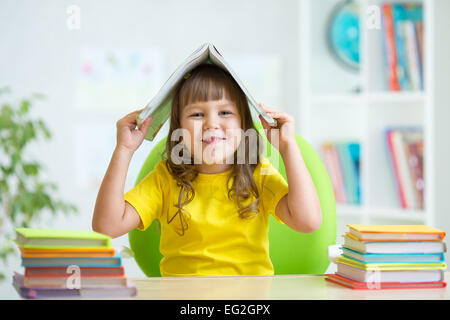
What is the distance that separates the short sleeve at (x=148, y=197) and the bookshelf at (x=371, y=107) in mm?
1569

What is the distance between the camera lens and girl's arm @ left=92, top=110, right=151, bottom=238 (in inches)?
43.1

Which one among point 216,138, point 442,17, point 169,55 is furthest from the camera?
point 169,55

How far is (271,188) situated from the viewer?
4.05ft

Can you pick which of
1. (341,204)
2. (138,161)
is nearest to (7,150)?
(138,161)

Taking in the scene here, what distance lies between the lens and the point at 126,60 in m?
3.21

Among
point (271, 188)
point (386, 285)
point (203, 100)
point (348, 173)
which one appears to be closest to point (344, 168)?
point (348, 173)

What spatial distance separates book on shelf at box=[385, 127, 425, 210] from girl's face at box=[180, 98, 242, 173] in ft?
5.03

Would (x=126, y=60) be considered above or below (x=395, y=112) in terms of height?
above

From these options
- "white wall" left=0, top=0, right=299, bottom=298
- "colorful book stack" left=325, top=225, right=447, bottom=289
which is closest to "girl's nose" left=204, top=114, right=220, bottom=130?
"colorful book stack" left=325, top=225, right=447, bottom=289

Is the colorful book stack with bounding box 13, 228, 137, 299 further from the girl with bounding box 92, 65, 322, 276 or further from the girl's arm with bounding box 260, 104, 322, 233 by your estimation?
the girl's arm with bounding box 260, 104, 322, 233

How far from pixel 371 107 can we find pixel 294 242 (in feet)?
4.84

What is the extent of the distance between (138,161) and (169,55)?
0.66 m

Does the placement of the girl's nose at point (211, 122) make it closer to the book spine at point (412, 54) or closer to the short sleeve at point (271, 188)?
the short sleeve at point (271, 188)

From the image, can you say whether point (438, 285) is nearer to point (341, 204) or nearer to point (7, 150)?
point (341, 204)
